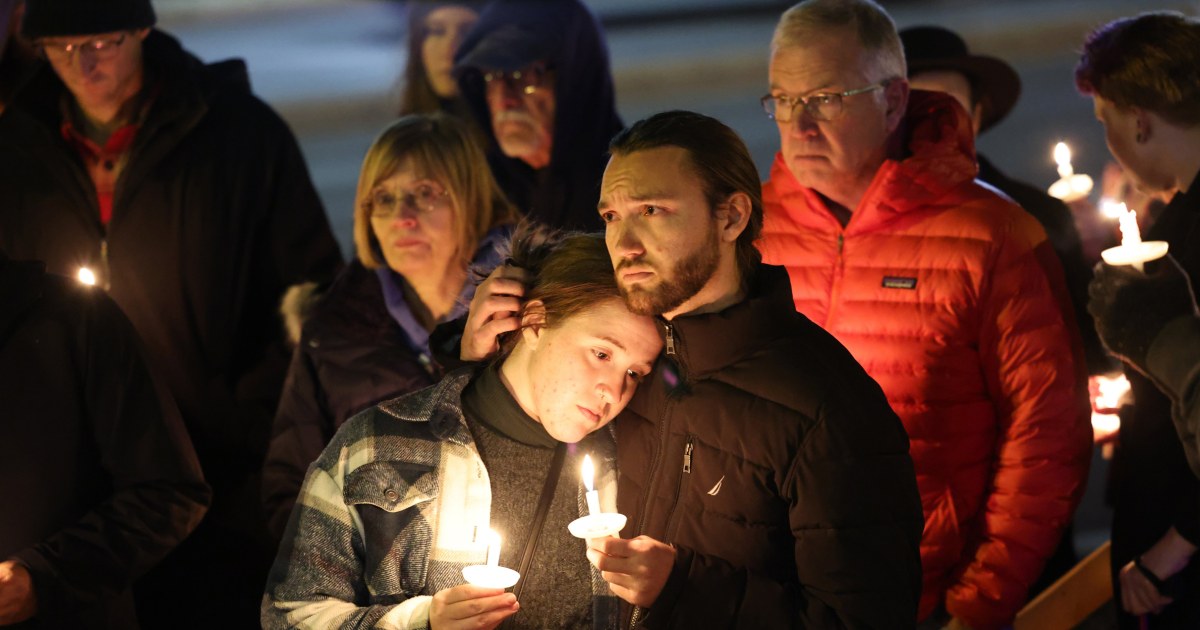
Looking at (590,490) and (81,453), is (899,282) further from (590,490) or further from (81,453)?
(81,453)

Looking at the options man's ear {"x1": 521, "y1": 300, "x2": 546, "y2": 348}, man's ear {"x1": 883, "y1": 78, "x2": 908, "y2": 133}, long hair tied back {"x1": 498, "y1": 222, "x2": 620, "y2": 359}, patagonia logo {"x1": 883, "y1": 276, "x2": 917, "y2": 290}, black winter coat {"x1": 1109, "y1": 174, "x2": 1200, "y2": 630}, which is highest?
man's ear {"x1": 883, "y1": 78, "x2": 908, "y2": 133}

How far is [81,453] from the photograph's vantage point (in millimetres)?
3635

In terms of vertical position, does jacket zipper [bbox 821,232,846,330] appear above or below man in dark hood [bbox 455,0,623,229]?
below

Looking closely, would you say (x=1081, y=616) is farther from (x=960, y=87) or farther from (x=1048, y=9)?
(x=1048, y=9)

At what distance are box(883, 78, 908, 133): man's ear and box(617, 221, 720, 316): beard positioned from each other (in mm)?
1075

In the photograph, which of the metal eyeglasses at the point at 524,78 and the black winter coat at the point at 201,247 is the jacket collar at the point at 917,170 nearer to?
the metal eyeglasses at the point at 524,78

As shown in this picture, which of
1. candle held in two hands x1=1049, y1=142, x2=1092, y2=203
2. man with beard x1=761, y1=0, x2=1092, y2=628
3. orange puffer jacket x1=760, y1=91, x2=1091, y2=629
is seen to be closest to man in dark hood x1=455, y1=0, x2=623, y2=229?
man with beard x1=761, y1=0, x2=1092, y2=628

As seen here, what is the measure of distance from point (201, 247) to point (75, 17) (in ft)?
2.75

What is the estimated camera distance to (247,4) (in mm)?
10000

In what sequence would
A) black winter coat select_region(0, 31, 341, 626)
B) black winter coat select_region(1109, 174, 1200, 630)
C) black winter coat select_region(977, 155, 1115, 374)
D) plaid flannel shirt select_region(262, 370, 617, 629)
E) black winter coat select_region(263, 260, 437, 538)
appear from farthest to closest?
black winter coat select_region(0, 31, 341, 626), black winter coat select_region(977, 155, 1115, 374), black winter coat select_region(263, 260, 437, 538), black winter coat select_region(1109, 174, 1200, 630), plaid flannel shirt select_region(262, 370, 617, 629)

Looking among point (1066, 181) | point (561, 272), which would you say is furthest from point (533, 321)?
point (1066, 181)

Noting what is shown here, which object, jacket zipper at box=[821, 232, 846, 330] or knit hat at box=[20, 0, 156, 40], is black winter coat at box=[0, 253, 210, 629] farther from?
jacket zipper at box=[821, 232, 846, 330]

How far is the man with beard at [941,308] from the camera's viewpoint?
350 centimetres

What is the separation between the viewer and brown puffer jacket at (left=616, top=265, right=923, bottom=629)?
8.59 ft
